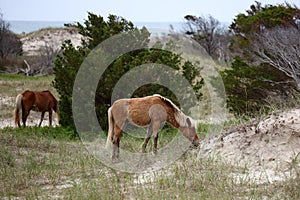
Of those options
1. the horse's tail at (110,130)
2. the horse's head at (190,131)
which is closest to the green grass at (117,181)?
the horse's tail at (110,130)

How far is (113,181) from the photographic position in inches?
255

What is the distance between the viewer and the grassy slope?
5.83 meters

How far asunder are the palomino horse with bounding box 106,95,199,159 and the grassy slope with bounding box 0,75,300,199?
609 mm

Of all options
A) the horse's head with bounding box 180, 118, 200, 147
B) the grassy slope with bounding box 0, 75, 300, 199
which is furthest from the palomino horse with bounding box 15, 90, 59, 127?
the horse's head with bounding box 180, 118, 200, 147

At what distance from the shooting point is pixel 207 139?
8.89 m

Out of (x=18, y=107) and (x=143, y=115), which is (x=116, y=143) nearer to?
(x=143, y=115)

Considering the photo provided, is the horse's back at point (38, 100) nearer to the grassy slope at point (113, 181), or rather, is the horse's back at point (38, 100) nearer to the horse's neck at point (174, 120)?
the grassy slope at point (113, 181)

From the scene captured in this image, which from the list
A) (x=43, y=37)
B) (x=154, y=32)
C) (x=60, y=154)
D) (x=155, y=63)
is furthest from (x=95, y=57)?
(x=43, y=37)

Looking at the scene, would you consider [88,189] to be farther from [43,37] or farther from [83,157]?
[43,37]

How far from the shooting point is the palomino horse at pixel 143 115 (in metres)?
8.61

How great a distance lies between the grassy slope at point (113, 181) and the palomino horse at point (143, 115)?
61cm

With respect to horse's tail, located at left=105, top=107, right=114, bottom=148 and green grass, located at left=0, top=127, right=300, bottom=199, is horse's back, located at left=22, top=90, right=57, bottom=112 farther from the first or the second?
horse's tail, located at left=105, top=107, right=114, bottom=148

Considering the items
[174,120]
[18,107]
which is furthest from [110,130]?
[18,107]

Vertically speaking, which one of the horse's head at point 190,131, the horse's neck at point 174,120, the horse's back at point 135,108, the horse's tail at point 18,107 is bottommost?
the horse's tail at point 18,107
